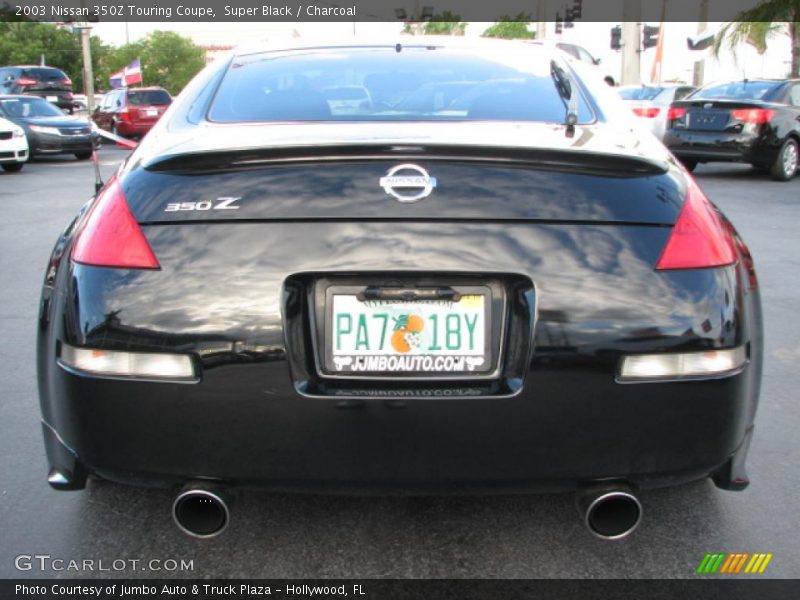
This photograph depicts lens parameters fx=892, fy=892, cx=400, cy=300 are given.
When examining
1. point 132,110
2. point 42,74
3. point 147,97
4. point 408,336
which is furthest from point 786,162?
point 42,74

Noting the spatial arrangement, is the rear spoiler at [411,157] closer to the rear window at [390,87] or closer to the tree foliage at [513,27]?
the rear window at [390,87]

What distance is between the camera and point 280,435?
6.98ft

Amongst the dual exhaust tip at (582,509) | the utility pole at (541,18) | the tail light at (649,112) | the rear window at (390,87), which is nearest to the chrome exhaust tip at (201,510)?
the dual exhaust tip at (582,509)

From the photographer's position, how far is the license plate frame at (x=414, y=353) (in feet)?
6.97

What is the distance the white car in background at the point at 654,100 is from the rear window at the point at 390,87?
1145 cm

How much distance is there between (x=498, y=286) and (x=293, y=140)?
2.24ft

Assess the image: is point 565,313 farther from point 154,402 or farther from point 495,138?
point 154,402

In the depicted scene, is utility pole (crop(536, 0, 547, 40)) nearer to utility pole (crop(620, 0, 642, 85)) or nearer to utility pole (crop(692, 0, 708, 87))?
utility pole (crop(692, 0, 708, 87))

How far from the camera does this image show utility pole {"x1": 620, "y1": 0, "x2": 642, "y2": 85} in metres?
23.6

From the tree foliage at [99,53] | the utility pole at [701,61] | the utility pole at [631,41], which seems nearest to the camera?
the utility pole at [631,41]

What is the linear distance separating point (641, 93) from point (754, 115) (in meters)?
5.88

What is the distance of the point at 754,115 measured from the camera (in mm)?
12805

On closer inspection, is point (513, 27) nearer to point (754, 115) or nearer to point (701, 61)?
point (701, 61)

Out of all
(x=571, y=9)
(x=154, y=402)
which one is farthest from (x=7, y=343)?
(x=571, y=9)
